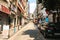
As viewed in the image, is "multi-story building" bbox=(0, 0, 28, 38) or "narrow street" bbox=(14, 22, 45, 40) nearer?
"narrow street" bbox=(14, 22, 45, 40)

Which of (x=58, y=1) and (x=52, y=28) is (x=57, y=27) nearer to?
(x=52, y=28)

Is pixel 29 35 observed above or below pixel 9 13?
below

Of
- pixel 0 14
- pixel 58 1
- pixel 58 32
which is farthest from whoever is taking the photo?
pixel 0 14

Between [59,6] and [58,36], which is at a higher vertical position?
[59,6]

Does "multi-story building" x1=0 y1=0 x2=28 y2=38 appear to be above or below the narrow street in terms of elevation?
above

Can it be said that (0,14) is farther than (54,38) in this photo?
Yes

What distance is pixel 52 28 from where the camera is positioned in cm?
1964

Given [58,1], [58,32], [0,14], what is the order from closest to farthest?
[58,32] → [58,1] → [0,14]

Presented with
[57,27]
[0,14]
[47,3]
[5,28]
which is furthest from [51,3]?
[0,14]

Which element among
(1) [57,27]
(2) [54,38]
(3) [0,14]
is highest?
(3) [0,14]

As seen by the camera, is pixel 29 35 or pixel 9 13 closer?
pixel 29 35

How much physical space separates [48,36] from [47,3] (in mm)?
4082

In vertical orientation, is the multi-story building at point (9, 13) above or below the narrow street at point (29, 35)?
above

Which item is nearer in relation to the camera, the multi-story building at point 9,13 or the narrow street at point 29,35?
the narrow street at point 29,35
